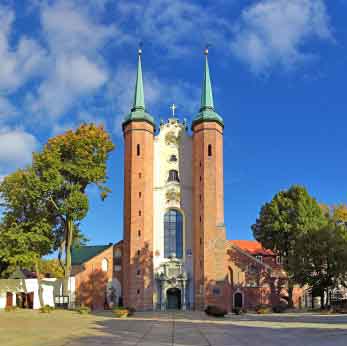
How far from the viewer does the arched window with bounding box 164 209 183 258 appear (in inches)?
2055

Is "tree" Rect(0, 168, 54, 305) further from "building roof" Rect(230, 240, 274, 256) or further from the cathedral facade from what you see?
"building roof" Rect(230, 240, 274, 256)

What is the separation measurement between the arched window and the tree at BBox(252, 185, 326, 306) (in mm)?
9414

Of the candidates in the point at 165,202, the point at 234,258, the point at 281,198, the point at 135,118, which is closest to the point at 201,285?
the point at 234,258

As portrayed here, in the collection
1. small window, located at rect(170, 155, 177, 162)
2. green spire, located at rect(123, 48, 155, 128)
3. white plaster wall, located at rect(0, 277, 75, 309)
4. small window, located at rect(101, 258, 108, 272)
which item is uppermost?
green spire, located at rect(123, 48, 155, 128)

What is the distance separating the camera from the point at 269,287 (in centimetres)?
5300

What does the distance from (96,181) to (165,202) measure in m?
9.30

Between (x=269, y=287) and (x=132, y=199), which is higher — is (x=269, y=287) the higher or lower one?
the lower one

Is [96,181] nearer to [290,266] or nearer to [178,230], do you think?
[178,230]

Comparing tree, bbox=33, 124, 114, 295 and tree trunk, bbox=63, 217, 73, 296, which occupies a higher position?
tree, bbox=33, 124, 114, 295

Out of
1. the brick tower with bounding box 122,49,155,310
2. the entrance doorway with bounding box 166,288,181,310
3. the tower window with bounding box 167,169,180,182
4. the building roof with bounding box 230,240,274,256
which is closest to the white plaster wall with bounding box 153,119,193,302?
the tower window with bounding box 167,169,180,182

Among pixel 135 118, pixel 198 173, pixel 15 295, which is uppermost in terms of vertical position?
pixel 135 118

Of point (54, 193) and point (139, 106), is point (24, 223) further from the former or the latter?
point (139, 106)

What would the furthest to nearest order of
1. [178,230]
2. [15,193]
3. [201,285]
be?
[178,230], [201,285], [15,193]

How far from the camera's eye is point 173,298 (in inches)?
2037
